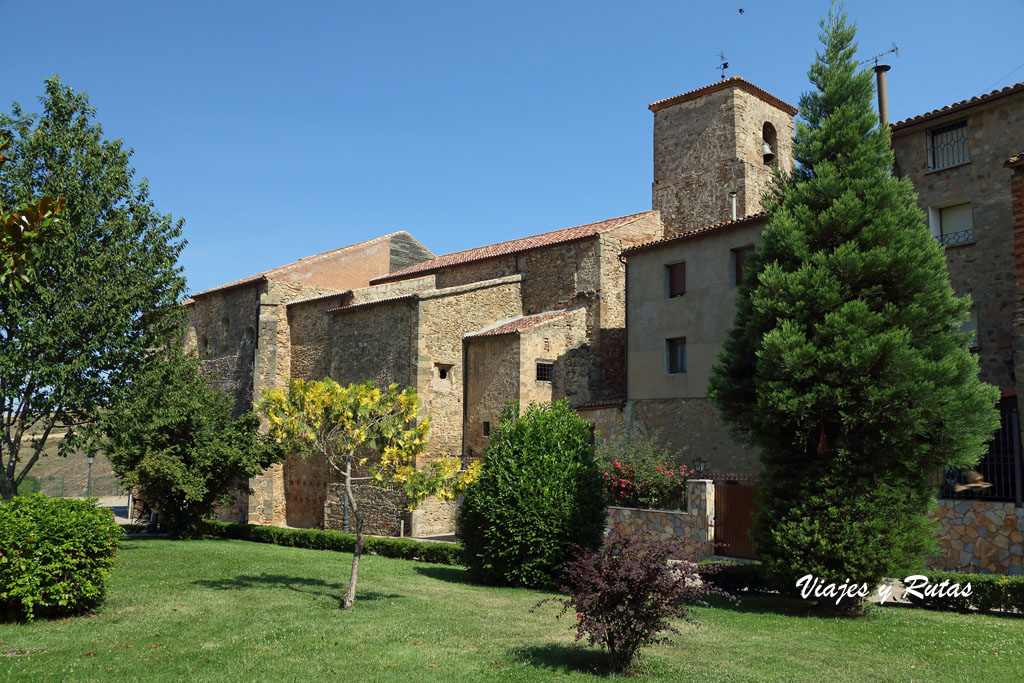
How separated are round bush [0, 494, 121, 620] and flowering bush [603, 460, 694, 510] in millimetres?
10846

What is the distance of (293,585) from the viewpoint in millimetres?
15359

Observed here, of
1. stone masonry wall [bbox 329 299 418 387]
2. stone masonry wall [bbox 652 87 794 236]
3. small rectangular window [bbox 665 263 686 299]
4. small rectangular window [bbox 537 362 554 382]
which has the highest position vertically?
stone masonry wall [bbox 652 87 794 236]

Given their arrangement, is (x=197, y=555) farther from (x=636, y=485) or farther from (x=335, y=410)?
(x=636, y=485)

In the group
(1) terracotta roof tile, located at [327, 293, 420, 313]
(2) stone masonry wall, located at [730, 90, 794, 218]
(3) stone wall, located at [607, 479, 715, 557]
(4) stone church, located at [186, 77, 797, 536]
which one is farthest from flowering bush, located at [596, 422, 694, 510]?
(2) stone masonry wall, located at [730, 90, 794, 218]

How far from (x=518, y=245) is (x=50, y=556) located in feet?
74.9

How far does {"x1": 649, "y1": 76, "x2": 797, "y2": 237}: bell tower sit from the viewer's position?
1147 inches

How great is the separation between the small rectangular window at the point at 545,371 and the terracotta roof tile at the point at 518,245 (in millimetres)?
5047

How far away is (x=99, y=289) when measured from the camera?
16.4 m

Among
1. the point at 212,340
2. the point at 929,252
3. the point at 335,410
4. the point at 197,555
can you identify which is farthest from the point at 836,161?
the point at 212,340

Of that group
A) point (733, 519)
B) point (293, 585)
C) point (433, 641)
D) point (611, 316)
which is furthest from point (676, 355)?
point (433, 641)

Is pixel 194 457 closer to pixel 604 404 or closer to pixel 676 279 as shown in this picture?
pixel 604 404

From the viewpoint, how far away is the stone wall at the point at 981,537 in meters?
13.8

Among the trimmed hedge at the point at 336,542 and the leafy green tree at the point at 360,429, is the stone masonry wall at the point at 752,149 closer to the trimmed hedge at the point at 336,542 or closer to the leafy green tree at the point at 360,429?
the trimmed hedge at the point at 336,542

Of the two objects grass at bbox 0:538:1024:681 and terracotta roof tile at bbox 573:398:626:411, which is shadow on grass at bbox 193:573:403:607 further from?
terracotta roof tile at bbox 573:398:626:411
